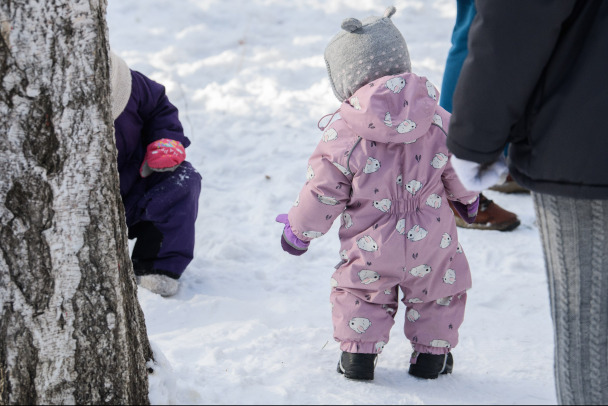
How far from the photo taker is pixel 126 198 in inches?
139

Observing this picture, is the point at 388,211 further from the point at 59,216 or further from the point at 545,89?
the point at 59,216

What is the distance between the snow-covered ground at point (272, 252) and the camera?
Result: 247cm

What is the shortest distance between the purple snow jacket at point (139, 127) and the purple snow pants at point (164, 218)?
0.15 feet

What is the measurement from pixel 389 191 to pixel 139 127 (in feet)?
5.22

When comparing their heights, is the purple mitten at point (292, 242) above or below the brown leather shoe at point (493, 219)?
above

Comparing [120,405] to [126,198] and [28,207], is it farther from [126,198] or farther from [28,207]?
[126,198]

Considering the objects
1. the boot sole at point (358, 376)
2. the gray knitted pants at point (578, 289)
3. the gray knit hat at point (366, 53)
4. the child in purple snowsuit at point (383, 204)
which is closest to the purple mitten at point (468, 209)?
the child in purple snowsuit at point (383, 204)

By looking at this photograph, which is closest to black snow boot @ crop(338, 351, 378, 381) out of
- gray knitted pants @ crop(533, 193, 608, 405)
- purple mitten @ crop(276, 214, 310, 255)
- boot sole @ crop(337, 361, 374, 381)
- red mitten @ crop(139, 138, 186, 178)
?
boot sole @ crop(337, 361, 374, 381)

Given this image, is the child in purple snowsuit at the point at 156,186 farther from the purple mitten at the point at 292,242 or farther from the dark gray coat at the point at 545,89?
the dark gray coat at the point at 545,89

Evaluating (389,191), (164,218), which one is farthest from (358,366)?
(164,218)

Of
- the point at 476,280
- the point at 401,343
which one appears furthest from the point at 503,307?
the point at 401,343

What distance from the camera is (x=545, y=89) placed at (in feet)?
5.08

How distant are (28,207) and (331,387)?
1.16 meters

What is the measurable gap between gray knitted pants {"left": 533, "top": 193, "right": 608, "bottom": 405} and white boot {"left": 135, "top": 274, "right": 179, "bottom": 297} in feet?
7.06
